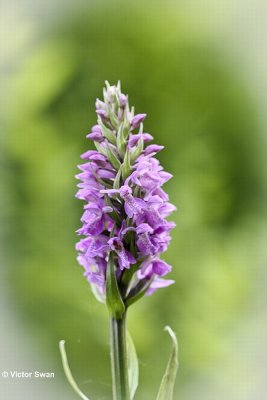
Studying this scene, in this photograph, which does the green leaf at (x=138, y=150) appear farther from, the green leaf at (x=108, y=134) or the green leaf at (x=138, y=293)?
the green leaf at (x=138, y=293)

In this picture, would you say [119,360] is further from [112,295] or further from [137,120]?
[137,120]

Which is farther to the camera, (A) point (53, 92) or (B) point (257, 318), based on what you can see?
(A) point (53, 92)

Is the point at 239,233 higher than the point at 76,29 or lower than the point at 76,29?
lower

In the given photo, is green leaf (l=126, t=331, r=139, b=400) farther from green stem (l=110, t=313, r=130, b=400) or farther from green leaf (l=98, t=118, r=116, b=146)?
green leaf (l=98, t=118, r=116, b=146)

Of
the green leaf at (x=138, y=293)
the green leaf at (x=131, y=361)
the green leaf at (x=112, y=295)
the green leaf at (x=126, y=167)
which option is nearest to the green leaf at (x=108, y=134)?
the green leaf at (x=126, y=167)

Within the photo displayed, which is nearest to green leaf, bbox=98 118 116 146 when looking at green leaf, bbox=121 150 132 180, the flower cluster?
the flower cluster

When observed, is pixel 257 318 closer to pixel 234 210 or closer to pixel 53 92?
pixel 234 210

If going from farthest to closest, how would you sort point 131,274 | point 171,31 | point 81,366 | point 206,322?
1. point 171,31
2. point 206,322
3. point 81,366
4. point 131,274

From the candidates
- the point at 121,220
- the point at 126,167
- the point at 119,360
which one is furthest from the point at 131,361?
the point at 126,167

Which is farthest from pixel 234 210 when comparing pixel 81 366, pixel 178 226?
pixel 81 366
